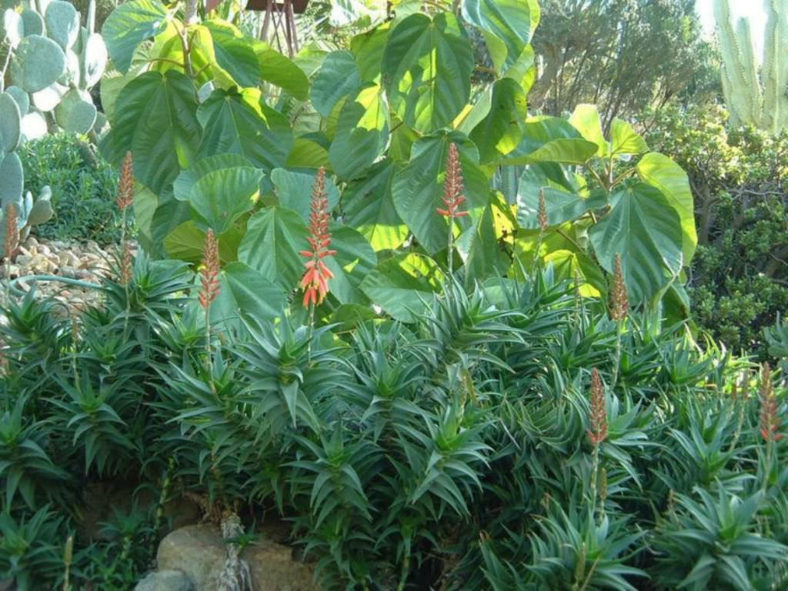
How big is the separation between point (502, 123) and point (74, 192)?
397cm

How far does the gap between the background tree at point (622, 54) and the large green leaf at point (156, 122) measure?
69.3ft

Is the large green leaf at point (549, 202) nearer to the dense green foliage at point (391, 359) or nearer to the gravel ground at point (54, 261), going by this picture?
the dense green foliage at point (391, 359)

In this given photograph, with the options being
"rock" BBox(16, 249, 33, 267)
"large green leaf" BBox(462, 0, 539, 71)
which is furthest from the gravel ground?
"large green leaf" BBox(462, 0, 539, 71)

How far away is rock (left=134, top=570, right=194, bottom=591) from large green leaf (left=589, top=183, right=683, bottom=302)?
1.29 meters

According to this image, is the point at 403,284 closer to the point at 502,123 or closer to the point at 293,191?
the point at 293,191

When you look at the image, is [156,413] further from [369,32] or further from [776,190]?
[776,190]

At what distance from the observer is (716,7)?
1420 cm

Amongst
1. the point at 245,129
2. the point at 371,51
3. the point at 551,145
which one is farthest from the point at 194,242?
the point at 551,145

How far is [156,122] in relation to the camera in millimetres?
2465

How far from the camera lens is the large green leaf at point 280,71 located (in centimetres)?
256

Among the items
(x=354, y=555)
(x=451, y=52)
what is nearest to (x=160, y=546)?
(x=354, y=555)

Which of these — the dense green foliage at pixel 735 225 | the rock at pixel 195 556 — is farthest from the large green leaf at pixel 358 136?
the dense green foliage at pixel 735 225

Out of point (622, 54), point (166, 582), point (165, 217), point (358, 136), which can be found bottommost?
point (622, 54)

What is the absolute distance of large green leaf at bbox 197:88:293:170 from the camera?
2443 mm
